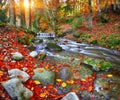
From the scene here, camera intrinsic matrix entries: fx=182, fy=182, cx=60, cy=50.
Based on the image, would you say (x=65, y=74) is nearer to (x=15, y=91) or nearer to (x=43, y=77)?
(x=43, y=77)

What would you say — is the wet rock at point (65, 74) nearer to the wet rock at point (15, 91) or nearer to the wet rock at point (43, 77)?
the wet rock at point (43, 77)

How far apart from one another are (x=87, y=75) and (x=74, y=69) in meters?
0.72

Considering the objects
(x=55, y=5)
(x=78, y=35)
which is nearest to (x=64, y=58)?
(x=78, y=35)

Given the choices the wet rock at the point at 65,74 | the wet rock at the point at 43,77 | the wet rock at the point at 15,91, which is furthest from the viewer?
the wet rock at the point at 65,74

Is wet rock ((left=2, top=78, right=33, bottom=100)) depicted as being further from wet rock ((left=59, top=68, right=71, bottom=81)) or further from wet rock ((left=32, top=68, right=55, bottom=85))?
wet rock ((left=59, top=68, right=71, bottom=81))

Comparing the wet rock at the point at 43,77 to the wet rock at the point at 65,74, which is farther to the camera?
the wet rock at the point at 65,74

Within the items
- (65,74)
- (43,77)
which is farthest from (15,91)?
(65,74)

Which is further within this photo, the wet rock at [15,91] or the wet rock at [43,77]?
the wet rock at [43,77]

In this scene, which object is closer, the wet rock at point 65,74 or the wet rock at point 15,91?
the wet rock at point 15,91

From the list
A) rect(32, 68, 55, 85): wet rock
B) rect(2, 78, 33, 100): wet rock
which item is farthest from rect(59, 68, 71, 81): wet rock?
rect(2, 78, 33, 100): wet rock

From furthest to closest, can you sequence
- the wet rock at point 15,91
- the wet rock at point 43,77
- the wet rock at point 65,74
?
the wet rock at point 65,74 → the wet rock at point 43,77 → the wet rock at point 15,91

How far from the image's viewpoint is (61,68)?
6.99 metres

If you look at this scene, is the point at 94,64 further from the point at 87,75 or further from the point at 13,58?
the point at 13,58

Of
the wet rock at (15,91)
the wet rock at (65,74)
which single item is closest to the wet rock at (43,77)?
the wet rock at (65,74)
